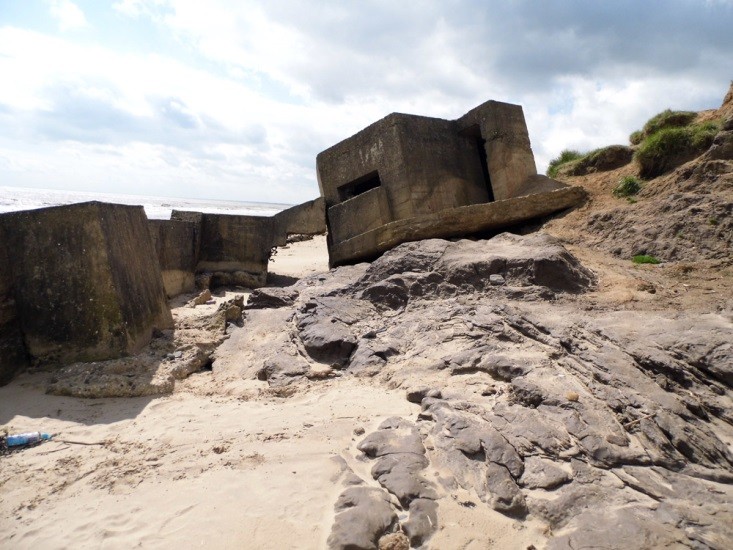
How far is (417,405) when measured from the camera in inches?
133

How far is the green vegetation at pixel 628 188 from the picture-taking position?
7.00 metres

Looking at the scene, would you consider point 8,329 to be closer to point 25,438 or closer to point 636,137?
point 25,438

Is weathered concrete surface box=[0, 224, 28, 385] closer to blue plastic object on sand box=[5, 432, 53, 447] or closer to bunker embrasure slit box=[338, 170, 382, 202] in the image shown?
blue plastic object on sand box=[5, 432, 53, 447]

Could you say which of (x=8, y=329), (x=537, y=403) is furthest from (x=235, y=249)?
(x=537, y=403)

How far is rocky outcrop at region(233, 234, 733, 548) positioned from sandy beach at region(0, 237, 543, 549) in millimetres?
140

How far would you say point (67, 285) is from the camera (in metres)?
4.66

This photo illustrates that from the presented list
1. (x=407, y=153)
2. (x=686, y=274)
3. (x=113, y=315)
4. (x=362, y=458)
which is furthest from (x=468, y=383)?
(x=407, y=153)

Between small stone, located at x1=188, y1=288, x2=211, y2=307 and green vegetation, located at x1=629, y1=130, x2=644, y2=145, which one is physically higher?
green vegetation, located at x1=629, y1=130, x2=644, y2=145

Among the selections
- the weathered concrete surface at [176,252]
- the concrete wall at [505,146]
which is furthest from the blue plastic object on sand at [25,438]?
the concrete wall at [505,146]

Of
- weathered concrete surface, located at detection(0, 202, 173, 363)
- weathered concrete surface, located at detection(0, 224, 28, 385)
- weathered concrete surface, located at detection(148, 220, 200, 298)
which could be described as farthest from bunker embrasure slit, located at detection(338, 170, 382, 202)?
weathered concrete surface, located at detection(0, 224, 28, 385)

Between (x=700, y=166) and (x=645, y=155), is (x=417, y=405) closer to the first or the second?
(x=700, y=166)

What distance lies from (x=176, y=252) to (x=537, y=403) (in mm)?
6602

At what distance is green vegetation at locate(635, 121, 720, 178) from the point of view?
22.6 ft

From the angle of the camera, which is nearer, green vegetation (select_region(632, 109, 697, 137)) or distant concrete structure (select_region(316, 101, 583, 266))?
distant concrete structure (select_region(316, 101, 583, 266))
